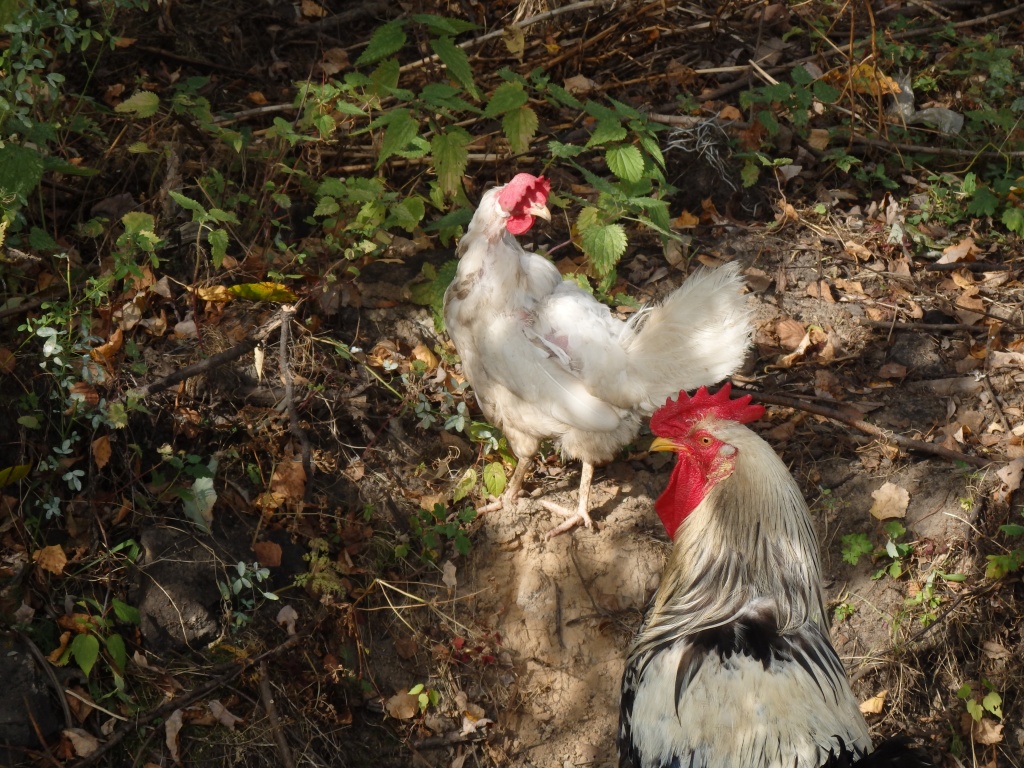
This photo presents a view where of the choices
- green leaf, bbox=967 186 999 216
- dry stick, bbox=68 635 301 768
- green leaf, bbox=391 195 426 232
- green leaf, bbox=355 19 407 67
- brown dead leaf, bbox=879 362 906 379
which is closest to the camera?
dry stick, bbox=68 635 301 768

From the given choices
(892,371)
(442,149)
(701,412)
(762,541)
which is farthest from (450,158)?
(892,371)

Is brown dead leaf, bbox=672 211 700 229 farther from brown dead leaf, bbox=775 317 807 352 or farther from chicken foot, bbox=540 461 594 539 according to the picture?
chicken foot, bbox=540 461 594 539

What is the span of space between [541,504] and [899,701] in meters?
1.86

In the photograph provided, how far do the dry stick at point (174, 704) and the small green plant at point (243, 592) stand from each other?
183 mm

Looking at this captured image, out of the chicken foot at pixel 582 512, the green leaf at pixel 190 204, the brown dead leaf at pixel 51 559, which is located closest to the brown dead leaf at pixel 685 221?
the chicken foot at pixel 582 512

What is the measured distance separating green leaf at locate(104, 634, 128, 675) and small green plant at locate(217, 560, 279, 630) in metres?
0.43

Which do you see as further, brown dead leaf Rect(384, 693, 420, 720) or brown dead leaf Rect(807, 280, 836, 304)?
brown dead leaf Rect(807, 280, 836, 304)

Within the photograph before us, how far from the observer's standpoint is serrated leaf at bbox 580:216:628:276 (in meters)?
4.44

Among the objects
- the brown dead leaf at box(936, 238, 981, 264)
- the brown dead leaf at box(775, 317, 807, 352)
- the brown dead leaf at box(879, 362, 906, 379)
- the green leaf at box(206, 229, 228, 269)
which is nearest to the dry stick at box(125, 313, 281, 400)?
the green leaf at box(206, 229, 228, 269)

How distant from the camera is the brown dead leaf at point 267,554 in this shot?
402cm

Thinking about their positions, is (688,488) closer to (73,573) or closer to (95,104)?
(73,573)

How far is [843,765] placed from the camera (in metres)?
2.60

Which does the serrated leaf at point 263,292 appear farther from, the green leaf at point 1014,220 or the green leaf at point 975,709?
the green leaf at point 1014,220

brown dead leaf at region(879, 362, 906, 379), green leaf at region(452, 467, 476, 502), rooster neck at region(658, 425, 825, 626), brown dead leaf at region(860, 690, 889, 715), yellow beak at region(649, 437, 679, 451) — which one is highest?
yellow beak at region(649, 437, 679, 451)
